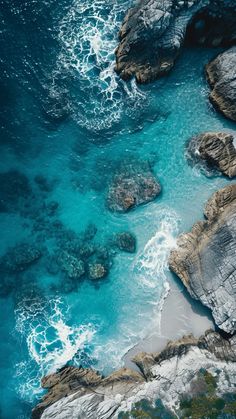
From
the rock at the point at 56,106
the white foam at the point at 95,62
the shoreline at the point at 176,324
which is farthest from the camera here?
the white foam at the point at 95,62

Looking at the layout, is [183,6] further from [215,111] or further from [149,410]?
[149,410]

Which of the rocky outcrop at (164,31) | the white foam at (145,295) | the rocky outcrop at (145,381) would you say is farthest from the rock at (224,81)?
the rocky outcrop at (145,381)

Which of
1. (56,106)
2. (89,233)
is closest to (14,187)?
(89,233)

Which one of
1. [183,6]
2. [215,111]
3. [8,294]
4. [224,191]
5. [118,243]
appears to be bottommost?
[8,294]

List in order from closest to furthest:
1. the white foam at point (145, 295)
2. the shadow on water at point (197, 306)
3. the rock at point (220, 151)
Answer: the shadow on water at point (197, 306) → the white foam at point (145, 295) → the rock at point (220, 151)

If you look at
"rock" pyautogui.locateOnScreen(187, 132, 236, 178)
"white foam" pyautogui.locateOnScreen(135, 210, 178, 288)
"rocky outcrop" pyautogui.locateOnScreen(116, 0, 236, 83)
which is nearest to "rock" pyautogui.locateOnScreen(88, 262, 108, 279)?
"white foam" pyautogui.locateOnScreen(135, 210, 178, 288)

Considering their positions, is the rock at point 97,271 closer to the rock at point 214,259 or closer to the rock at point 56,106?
the rock at point 214,259

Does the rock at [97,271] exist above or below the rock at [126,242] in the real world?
below

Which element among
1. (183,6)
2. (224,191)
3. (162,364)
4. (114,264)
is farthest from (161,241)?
(183,6)

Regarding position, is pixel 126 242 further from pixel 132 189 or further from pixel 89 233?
pixel 132 189
